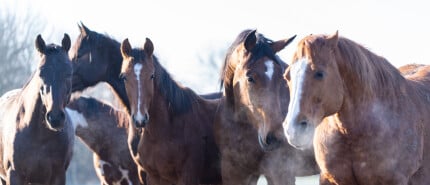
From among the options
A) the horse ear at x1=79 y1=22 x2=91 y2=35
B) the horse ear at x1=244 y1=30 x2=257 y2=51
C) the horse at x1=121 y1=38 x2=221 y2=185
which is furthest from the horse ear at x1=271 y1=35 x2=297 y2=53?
the horse ear at x1=79 y1=22 x2=91 y2=35

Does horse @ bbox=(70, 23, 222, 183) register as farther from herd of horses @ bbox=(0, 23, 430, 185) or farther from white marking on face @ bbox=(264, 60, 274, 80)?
white marking on face @ bbox=(264, 60, 274, 80)

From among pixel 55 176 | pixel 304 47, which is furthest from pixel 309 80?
pixel 55 176

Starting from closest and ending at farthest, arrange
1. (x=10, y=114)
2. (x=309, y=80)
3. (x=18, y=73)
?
(x=309, y=80) < (x=10, y=114) < (x=18, y=73)

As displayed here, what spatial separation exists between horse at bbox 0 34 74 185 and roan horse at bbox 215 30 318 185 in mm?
1516

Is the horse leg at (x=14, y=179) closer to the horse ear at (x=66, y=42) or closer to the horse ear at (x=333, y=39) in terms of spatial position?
the horse ear at (x=66, y=42)

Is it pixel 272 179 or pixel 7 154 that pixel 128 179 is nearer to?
pixel 7 154

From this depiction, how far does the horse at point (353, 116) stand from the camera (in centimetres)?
502

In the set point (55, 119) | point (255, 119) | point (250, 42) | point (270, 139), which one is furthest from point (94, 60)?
point (270, 139)

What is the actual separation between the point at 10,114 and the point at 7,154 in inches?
21.4

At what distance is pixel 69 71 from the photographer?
24.2 ft

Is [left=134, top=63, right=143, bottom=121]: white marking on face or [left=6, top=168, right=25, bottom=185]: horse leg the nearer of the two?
[left=134, top=63, right=143, bottom=121]: white marking on face

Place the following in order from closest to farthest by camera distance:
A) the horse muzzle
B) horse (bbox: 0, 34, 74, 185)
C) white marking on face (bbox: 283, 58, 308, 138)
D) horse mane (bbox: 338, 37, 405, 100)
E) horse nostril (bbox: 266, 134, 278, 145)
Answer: white marking on face (bbox: 283, 58, 308, 138)
horse mane (bbox: 338, 37, 405, 100)
horse nostril (bbox: 266, 134, 278, 145)
the horse muzzle
horse (bbox: 0, 34, 74, 185)

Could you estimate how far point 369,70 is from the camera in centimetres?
536

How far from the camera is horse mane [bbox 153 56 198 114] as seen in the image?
7.66 metres
